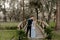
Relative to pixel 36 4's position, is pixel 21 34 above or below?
below

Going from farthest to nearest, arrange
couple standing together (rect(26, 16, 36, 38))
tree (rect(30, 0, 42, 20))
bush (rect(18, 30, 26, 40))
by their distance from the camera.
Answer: tree (rect(30, 0, 42, 20)) < couple standing together (rect(26, 16, 36, 38)) < bush (rect(18, 30, 26, 40))

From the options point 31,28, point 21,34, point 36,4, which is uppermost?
point 36,4

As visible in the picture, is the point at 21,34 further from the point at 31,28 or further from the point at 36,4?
the point at 36,4

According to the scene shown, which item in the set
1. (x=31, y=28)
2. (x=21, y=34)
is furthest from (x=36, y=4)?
(x=21, y=34)

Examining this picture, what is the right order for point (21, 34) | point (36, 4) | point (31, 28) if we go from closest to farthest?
point (21, 34) < point (31, 28) < point (36, 4)

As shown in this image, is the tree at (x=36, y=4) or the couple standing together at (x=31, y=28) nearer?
the couple standing together at (x=31, y=28)

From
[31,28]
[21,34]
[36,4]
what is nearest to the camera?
[21,34]

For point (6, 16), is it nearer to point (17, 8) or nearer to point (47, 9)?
point (17, 8)

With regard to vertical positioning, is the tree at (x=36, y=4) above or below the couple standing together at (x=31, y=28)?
above

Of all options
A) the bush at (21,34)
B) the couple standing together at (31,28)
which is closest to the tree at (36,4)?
the couple standing together at (31,28)

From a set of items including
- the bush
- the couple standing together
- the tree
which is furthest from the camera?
the tree

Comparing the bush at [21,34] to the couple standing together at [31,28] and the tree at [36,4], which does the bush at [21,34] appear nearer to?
the couple standing together at [31,28]

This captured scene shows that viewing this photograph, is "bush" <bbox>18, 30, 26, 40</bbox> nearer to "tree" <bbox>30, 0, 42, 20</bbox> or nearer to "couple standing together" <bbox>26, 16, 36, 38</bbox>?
"couple standing together" <bbox>26, 16, 36, 38</bbox>

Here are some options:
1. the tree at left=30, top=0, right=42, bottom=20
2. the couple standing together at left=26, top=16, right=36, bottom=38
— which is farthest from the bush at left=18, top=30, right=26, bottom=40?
the tree at left=30, top=0, right=42, bottom=20
